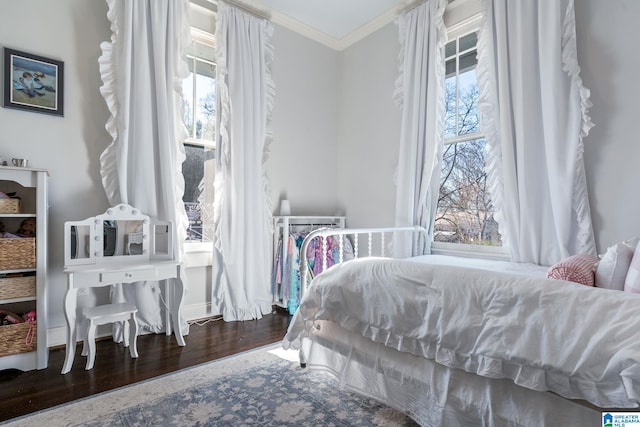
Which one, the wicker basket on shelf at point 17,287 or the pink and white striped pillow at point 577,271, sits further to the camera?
the wicker basket on shelf at point 17,287

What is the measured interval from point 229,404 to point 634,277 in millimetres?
1747

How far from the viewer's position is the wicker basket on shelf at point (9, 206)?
187cm

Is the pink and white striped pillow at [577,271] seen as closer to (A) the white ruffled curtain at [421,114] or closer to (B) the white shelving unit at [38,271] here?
(A) the white ruffled curtain at [421,114]

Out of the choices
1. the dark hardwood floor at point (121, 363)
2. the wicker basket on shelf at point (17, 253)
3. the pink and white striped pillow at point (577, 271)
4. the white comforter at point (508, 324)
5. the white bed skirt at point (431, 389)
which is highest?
the wicker basket on shelf at point (17, 253)

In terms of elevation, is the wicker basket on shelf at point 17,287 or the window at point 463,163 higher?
the window at point 463,163

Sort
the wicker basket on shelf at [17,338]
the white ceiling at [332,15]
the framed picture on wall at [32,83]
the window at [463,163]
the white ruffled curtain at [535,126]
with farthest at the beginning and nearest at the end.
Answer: the white ceiling at [332,15] < the window at [463,163] < the framed picture on wall at [32,83] < the white ruffled curtain at [535,126] < the wicker basket on shelf at [17,338]

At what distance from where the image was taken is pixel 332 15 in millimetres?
3215

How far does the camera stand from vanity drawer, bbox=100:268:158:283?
80.3 inches

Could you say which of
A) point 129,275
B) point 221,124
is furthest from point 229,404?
point 221,124

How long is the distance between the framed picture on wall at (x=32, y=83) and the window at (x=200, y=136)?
882 mm

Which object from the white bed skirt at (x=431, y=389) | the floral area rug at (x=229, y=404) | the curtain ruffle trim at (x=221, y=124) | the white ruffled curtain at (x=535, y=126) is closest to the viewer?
the white bed skirt at (x=431, y=389)

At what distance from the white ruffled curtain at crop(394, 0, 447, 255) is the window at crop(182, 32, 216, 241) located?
5.67ft

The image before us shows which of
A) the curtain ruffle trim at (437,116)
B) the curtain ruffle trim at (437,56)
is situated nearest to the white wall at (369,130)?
the curtain ruffle trim at (437,56)

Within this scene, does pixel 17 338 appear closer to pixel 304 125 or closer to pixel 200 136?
pixel 200 136
